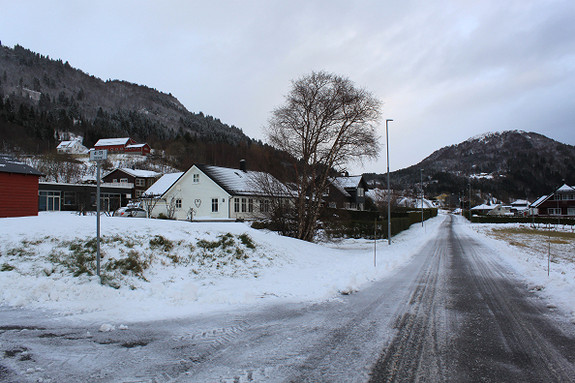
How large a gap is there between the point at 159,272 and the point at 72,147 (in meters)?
136

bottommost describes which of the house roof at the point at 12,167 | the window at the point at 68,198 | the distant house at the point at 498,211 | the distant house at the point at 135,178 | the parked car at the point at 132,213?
the distant house at the point at 498,211

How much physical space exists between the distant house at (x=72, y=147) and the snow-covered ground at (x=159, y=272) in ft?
407

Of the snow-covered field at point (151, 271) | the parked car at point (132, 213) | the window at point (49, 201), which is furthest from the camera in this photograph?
the window at point (49, 201)

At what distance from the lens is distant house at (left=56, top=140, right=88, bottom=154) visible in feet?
382

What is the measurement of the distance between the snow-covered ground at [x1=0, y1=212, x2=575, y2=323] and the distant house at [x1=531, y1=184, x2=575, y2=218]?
3455 inches

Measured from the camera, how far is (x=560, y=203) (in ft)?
272

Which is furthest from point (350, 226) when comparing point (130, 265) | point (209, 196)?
point (130, 265)

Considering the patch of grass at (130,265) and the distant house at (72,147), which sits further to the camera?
the distant house at (72,147)

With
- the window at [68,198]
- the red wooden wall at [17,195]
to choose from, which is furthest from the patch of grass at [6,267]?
the window at [68,198]

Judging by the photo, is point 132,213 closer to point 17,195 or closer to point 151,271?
point 17,195

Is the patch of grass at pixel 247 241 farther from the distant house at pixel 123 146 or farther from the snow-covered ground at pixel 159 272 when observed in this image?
the distant house at pixel 123 146

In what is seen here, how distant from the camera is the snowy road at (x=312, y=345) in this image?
433 centimetres

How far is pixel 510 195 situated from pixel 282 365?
222 metres

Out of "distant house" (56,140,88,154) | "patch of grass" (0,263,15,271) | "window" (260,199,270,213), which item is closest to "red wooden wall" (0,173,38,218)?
"window" (260,199,270,213)
